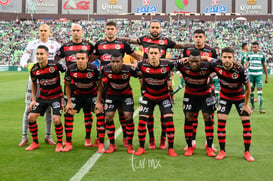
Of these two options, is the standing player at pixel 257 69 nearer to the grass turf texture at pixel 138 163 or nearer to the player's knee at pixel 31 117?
the grass turf texture at pixel 138 163

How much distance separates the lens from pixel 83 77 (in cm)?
772

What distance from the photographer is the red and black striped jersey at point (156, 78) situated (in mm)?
7344

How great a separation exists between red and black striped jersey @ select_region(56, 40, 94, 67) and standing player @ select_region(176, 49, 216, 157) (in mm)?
2033

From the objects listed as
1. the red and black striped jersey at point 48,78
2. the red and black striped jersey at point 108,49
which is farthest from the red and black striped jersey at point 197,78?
the red and black striped jersey at point 48,78

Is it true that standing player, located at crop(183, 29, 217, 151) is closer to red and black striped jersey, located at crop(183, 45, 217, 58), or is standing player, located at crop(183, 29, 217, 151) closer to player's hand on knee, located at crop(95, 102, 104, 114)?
red and black striped jersey, located at crop(183, 45, 217, 58)

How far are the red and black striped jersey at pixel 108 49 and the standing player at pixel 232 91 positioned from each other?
2.02 meters

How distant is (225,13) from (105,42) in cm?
5923

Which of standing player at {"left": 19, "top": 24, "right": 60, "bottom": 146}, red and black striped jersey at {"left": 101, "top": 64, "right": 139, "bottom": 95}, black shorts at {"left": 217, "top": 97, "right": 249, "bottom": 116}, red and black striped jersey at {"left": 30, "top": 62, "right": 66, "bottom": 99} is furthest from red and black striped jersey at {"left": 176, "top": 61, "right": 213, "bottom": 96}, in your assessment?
standing player at {"left": 19, "top": 24, "right": 60, "bottom": 146}

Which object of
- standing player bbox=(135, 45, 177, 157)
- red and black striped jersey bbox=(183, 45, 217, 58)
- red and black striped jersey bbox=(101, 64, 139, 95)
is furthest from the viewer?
red and black striped jersey bbox=(183, 45, 217, 58)

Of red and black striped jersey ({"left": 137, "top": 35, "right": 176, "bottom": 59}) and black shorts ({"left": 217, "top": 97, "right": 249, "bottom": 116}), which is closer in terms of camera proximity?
black shorts ({"left": 217, "top": 97, "right": 249, "bottom": 116})

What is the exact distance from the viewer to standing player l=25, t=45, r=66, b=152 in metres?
7.64

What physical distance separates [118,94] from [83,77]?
2.38ft

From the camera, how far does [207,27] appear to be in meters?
61.9

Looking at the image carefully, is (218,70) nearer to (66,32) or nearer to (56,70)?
(56,70)
